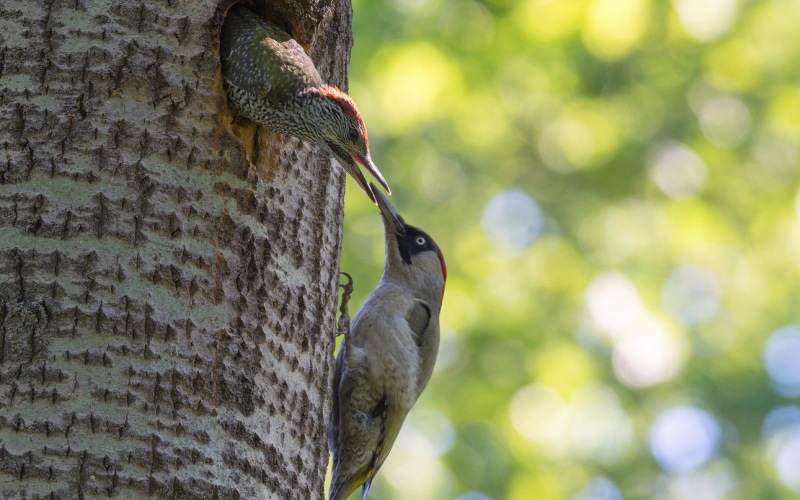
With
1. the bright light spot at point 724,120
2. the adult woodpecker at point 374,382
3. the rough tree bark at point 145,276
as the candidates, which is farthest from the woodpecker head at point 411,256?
the bright light spot at point 724,120

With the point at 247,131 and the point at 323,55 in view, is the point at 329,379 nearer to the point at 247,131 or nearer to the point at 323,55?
the point at 247,131

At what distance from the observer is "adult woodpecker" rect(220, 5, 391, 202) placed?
3.19 metres

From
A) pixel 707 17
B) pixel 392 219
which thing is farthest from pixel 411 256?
pixel 707 17

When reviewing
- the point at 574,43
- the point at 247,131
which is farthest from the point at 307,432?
the point at 574,43

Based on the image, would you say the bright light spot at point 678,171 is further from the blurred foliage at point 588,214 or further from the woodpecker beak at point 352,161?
the woodpecker beak at point 352,161

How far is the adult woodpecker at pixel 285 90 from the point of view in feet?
10.5

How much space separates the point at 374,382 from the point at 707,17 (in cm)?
613

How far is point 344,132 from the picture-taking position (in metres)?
3.56

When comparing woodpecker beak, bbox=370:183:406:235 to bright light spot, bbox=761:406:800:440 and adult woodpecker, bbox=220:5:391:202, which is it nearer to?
adult woodpecker, bbox=220:5:391:202

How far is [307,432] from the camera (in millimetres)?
2834

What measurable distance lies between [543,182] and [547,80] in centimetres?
99

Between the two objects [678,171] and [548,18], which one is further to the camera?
[678,171]

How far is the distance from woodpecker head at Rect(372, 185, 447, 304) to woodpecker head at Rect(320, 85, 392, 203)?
123cm

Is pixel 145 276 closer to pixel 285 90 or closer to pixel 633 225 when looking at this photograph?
pixel 285 90
